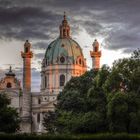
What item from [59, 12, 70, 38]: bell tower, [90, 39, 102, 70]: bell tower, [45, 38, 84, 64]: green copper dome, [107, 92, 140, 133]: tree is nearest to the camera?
[107, 92, 140, 133]: tree

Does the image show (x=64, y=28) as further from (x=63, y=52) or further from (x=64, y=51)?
(x=63, y=52)

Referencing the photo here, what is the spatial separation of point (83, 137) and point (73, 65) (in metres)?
122

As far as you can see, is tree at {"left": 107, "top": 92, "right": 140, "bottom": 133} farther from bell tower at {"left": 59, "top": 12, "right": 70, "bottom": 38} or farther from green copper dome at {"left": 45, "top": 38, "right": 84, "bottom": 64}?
bell tower at {"left": 59, "top": 12, "right": 70, "bottom": 38}

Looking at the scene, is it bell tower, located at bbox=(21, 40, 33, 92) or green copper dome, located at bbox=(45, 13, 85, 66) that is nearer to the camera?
bell tower, located at bbox=(21, 40, 33, 92)

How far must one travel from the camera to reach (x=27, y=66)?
547 ft

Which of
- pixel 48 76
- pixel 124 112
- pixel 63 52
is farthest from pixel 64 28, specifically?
pixel 124 112

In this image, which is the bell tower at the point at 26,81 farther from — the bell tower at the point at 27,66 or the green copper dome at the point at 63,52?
the green copper dome at the point at 63,52

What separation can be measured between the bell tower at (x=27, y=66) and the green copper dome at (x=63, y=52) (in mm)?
9734

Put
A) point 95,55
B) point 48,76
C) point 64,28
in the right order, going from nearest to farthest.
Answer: point 95,55
point 48,76
point 64,28

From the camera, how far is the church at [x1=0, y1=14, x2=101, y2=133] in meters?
166

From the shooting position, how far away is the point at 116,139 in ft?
175

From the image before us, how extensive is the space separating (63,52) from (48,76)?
26.0ft

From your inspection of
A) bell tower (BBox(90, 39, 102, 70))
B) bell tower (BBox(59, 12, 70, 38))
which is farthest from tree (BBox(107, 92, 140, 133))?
bell tower (BBox(59, 12, 70, 38))

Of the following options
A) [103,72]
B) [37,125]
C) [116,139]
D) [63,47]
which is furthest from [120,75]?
[63,47]
